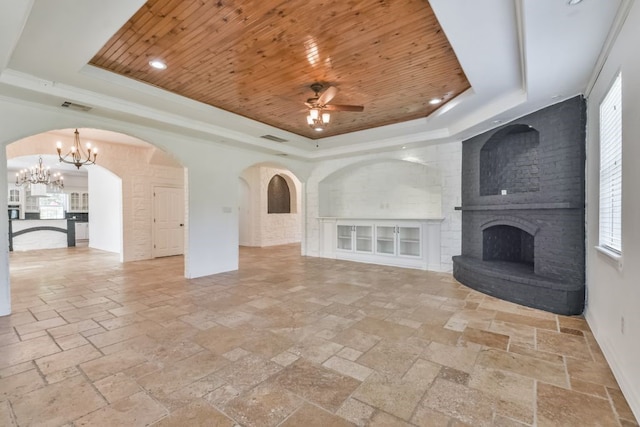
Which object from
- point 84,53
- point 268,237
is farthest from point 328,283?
point 268,237

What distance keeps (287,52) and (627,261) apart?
10.7 ft

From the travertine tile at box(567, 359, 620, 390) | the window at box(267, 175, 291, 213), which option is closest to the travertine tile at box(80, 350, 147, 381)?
the travertine tile at box(567, 359, 620, 390)

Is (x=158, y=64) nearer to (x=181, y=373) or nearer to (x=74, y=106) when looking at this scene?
(x=74, y=106)

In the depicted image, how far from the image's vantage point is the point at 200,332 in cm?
303

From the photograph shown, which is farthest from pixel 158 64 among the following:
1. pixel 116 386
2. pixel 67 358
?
pixel 116 386

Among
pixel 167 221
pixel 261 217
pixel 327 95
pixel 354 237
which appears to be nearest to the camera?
pixel 327 95

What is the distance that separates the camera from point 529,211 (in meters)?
4.14

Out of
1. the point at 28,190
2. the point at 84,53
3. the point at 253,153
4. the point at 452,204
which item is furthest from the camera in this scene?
the point at 28,190

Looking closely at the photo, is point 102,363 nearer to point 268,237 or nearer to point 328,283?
point 328,283

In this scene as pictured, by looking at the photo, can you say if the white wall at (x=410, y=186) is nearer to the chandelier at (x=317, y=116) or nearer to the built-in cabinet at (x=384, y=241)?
the built-in cabinet at (x=384, y=241)

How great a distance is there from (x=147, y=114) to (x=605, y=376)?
5.59 metres

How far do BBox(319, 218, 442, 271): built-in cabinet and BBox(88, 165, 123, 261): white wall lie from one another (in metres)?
5.85

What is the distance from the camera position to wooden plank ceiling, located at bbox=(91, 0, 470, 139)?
240 centimetres

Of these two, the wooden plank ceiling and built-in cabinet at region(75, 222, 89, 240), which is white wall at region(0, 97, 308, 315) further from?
built-in cabinet at region(75, 222, 89, 240)
